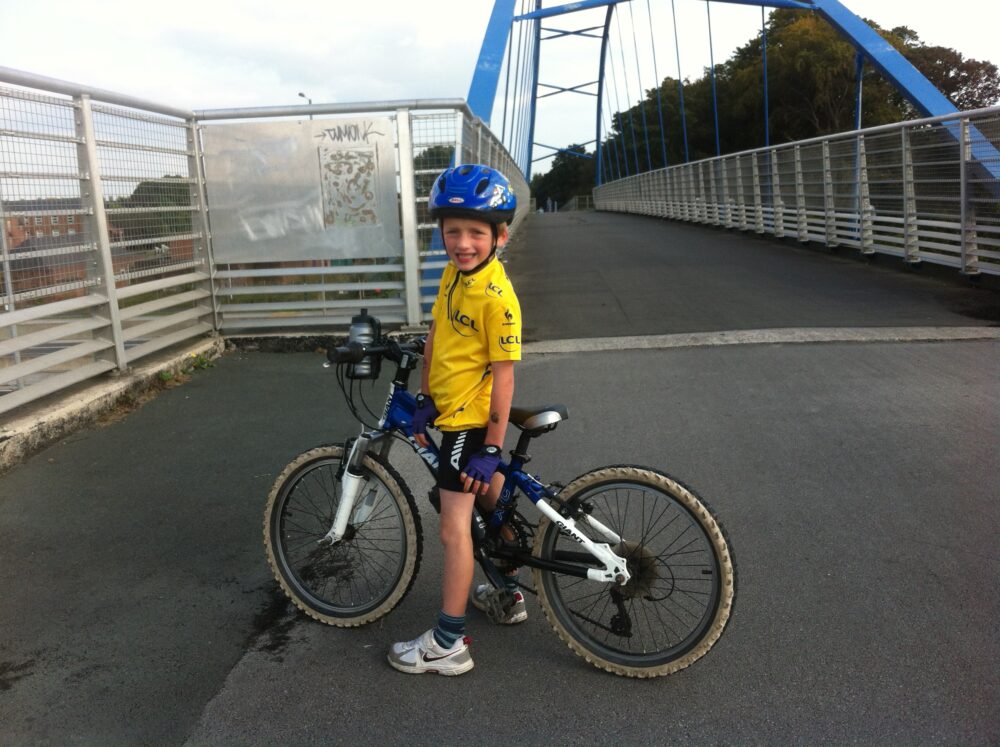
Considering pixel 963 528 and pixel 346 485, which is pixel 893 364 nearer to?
pixel 963 528

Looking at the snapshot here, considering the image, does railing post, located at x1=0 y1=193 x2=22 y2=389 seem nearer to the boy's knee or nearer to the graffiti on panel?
the graffiti on panel

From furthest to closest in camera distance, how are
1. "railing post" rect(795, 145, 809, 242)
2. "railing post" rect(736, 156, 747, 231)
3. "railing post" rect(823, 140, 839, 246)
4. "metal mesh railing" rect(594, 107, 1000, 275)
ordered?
"railing post" rect(736, 156, 747, 231) < "railing post" rect(795, 145, 809, 242) < "railing post" rect(823, 140, 839, 246) < "metal mesh railing" rect(594, 107, 1000, 275)

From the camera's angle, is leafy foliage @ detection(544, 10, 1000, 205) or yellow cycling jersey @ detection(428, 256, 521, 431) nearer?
yellow cycling jersey @ detection(428, 256, 521, 431)

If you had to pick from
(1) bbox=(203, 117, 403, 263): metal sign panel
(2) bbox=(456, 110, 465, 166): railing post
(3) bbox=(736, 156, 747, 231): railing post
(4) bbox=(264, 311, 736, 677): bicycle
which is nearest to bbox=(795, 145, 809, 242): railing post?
(3) bbox=(736, 156, 747, 231): railing post

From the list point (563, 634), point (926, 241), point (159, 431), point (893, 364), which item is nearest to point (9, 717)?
point (563, 634)

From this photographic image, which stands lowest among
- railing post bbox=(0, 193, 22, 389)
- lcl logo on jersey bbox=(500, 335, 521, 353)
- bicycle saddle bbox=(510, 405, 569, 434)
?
bicycle saddle bbox=(510, 405, 569, 434)

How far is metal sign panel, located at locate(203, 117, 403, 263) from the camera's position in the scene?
322 inches

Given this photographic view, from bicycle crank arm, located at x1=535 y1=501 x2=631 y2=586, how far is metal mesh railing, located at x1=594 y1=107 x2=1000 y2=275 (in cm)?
826

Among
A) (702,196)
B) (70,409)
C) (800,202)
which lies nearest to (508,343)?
(70,409)

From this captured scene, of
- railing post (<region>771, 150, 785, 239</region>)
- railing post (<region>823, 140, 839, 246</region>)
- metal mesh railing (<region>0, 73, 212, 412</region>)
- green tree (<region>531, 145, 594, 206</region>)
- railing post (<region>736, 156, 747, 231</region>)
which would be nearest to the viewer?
metal mesh railing (<region>0, 73, 212, 412</region>)

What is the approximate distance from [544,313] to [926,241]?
4945 mm

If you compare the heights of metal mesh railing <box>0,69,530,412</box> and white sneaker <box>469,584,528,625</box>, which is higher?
metal mesh railing <box>0,69,530,412</box>

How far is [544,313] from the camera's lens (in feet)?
31.2

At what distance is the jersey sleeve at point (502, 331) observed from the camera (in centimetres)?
276
